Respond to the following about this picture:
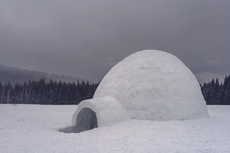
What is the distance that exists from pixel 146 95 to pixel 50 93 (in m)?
42.0

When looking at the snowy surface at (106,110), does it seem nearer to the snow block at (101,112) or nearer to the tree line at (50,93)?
the snow block at (101,112)

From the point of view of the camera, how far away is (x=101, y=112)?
42.8ft

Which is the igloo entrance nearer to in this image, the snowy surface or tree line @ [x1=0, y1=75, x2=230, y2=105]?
the snowy surface

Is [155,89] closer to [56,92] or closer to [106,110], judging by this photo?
[106,110]

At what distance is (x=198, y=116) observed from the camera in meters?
15.1

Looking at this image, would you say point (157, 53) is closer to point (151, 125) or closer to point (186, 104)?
point (186, 104)

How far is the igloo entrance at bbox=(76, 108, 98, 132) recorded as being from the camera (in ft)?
49.8

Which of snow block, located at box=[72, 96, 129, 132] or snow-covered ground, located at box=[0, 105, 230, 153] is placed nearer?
snow-covered ground, located at box=[0, 105, 230, 153]

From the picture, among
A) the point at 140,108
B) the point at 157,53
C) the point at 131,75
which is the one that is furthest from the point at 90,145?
the point at 157,53

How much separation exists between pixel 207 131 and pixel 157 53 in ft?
26.0

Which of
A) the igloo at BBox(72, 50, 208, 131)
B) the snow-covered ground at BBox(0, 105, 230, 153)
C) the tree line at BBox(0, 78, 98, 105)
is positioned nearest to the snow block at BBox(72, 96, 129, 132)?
the igloo at BBox(72, 50, 208, 131)

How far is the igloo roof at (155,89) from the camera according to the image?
1409cm

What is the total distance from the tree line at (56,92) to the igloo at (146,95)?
108 feet

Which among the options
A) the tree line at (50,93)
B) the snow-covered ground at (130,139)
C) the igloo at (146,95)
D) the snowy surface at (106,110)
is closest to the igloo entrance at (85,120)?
the igloo at (146,95)
